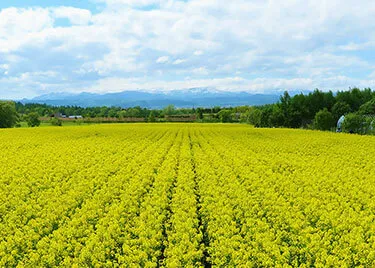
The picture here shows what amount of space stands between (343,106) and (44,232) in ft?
297

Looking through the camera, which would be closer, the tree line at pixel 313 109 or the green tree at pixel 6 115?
the tree line at pixel 313 109

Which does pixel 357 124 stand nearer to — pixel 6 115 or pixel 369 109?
pixel 369 109

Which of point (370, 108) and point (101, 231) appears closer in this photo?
Result: point (101, 231)

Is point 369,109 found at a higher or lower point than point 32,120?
higher

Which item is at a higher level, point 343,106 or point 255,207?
point 343,106

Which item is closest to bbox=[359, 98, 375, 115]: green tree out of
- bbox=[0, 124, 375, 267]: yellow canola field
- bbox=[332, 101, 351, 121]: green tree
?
bbox=[332, 101, 351, 121]: green tree

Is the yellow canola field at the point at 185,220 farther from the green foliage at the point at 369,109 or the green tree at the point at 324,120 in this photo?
the green foliage at the point at 369,109

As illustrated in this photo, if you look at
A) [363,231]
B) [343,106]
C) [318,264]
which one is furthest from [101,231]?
[343,106]

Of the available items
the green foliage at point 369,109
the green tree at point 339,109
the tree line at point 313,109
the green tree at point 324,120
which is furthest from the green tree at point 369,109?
the green tree at point 324,120

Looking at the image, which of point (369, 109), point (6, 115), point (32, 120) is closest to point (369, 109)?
point (369, 109)

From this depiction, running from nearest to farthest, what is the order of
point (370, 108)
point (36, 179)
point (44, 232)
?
point (44, 232), point (36, 179), point (370, 108)

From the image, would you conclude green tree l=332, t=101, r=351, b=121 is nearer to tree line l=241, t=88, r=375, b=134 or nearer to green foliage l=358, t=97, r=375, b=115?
tree line l=241, t=88, r=375, b=134

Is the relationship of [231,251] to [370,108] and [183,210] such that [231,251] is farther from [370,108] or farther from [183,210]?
[370,108]

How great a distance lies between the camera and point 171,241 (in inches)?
372
